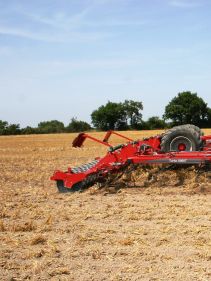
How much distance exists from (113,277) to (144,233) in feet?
4.87

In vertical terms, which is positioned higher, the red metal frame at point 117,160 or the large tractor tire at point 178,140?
the large tractor tire at point 178,140

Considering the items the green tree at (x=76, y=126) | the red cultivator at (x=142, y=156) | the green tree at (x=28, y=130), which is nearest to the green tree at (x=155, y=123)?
the green tree at (x=76, y=126)

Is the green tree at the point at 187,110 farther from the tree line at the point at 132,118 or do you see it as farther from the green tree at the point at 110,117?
the green tree at the point at 110,117

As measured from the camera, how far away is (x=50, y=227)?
20.7 ft

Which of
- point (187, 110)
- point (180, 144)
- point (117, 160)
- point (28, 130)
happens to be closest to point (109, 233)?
point (117, 160)

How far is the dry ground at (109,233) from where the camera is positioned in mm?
4621

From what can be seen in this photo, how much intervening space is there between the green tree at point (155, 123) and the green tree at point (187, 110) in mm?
4092

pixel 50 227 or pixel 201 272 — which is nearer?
pixel 201 272

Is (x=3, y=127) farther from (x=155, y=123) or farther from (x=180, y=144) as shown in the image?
(x=180, y=144)

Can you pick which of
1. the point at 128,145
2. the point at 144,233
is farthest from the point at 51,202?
the point at 144,233

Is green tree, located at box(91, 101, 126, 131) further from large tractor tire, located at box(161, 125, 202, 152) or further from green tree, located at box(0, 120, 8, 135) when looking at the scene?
large tractor tire, located at box(161, 125, 202, 152)

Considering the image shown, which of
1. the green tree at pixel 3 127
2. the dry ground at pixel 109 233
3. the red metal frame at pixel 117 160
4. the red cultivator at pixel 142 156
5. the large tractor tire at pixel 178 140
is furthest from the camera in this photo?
the green tree at pixel 3 127

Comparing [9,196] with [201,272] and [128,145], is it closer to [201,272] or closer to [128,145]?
[128,145]

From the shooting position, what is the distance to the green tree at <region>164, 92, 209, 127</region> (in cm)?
6379
